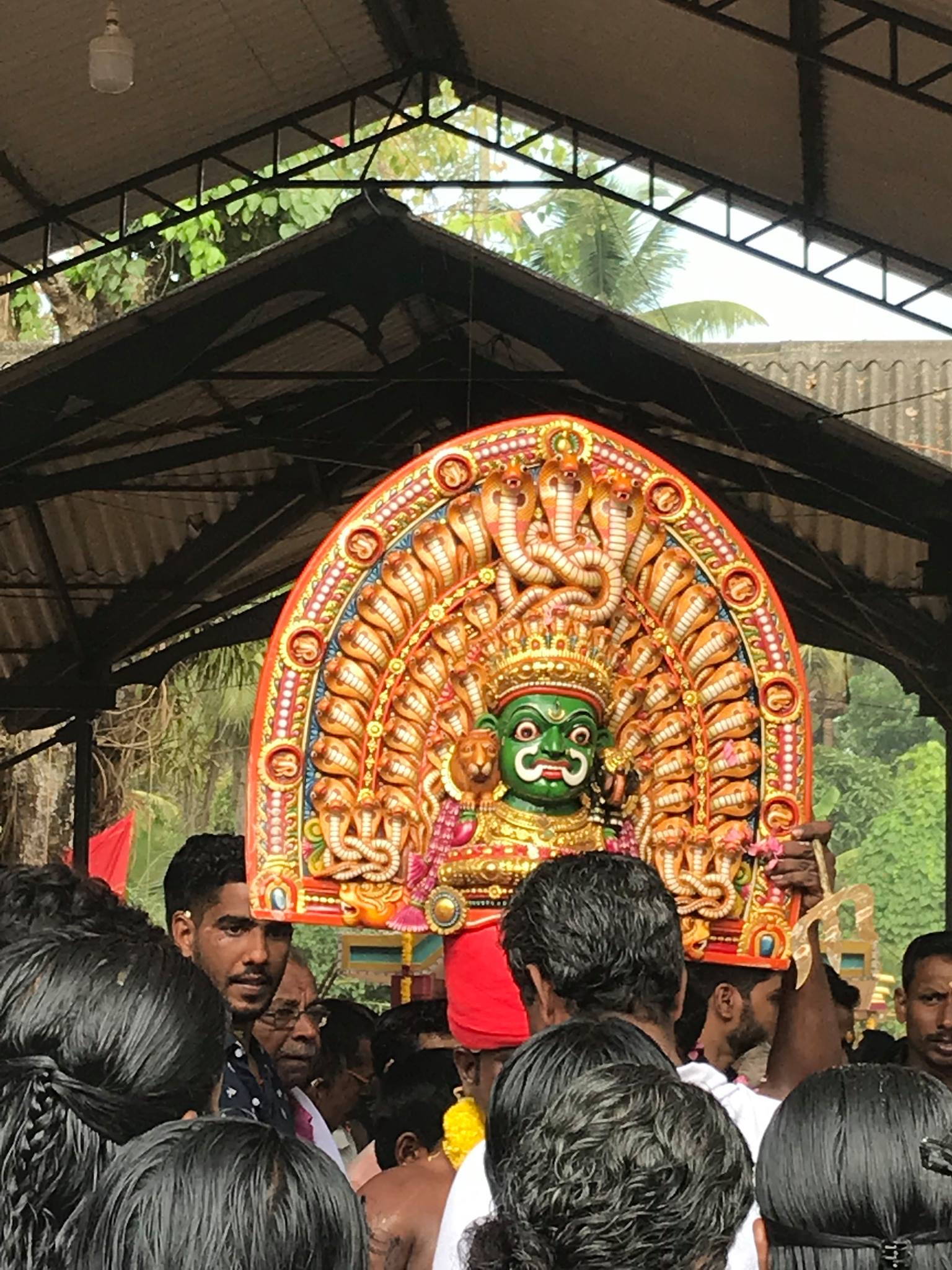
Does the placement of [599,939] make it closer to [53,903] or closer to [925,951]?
[53,903]

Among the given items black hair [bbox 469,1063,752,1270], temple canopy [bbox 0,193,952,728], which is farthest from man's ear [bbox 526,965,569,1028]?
temple canopy [bbox 0,193,952,728]

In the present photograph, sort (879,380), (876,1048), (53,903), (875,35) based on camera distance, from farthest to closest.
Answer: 1. (879,380)
2. (875,35)
3. (876,1048)
4. (53,903)

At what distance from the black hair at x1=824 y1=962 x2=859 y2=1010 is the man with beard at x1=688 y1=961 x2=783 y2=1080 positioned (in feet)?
2.98

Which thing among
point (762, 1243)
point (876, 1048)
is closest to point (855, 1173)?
point (762, 1243)

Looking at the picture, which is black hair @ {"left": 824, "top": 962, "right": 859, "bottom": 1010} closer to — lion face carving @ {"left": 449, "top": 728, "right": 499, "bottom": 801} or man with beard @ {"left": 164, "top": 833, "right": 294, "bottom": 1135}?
lion face carving @ {"left": 449, "top": 728, "right": 499, "bottom": 801}

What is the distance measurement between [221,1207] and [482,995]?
1996 mm

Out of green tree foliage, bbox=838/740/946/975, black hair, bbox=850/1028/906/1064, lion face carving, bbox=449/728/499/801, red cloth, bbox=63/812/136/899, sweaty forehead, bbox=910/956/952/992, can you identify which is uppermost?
green tree foliage, bbox=838/740/946/975

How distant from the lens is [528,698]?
399 cm

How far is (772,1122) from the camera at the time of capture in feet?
7.16

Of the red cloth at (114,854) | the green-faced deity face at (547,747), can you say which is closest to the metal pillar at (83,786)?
the red cloth at (114,854)

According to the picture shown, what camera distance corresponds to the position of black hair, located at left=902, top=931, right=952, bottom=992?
4.84 m

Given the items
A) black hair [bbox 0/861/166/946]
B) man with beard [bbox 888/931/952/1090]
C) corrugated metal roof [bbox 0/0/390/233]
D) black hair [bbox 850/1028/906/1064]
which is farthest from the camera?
corrugated metal roof [bbox 0/0/390/233]

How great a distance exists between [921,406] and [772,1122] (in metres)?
9.10

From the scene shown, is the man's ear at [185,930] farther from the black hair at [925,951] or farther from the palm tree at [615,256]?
the palm tree at [615,256]
